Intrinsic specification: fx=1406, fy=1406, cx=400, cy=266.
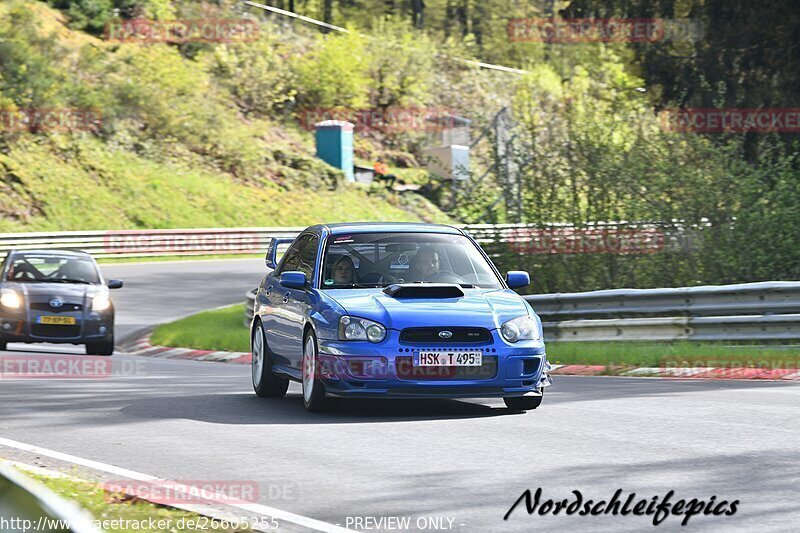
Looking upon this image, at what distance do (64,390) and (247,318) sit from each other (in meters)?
10.8

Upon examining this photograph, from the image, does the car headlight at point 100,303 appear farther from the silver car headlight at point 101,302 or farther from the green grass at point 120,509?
the green grass at point 120,509

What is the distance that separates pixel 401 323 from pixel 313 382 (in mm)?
996

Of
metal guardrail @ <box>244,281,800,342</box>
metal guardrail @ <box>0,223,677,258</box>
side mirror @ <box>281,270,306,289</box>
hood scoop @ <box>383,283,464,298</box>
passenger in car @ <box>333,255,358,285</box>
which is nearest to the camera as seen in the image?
hood scoop @ <box>383,283,464,298</box>

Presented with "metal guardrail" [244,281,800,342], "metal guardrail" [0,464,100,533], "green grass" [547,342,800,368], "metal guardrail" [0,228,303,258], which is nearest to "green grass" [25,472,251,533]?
"metal guardrail" [0,464,100,533]

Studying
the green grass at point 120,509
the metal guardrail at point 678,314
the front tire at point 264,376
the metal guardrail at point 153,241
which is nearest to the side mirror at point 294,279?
the front tire at point 264,376

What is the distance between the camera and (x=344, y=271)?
1241 centimetres

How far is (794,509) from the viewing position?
700 centimetres

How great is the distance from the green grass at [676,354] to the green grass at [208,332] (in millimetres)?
6381

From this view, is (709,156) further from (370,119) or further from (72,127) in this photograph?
(370,119)

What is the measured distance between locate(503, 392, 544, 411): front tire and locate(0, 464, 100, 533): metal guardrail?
858 cm

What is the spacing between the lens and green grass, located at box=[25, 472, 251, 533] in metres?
6.80

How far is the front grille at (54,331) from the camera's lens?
20172mm

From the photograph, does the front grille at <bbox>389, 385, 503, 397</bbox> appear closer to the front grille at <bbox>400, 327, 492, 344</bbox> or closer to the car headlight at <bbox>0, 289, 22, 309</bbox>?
the front grille at <bbox>400, 327, 492, 344</bbox>

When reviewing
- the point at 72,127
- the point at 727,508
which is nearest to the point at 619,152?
the point at 727,508
